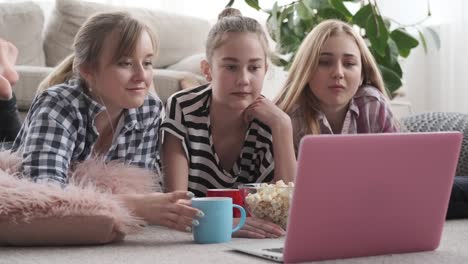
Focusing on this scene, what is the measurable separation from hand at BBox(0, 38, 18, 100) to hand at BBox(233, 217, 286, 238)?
2.55ft

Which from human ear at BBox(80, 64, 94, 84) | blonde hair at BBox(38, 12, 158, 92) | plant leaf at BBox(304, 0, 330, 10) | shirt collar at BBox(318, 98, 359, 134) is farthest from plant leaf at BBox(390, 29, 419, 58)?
human ear at BBox(80, 64, 94, 84)

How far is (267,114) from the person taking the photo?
6.13ft

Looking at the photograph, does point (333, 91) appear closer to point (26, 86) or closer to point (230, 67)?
point (230, 67)

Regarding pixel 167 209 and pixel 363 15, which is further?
pixel 363 15

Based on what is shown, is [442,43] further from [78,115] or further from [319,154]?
[319,154]

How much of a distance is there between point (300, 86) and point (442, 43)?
2461 millimetres

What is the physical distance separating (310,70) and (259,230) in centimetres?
70

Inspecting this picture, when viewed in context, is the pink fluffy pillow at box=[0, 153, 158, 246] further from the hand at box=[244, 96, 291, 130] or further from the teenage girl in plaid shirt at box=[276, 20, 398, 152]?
the teenage girl in plaid shirt at box=[276, 20, 398, 152]

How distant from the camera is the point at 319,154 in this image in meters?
1.14

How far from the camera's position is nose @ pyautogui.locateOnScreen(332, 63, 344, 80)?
203 centimetres

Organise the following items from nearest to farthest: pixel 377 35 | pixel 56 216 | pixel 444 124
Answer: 1. pixel 56 216
2. pixel 444 124
3. pixel 377 35

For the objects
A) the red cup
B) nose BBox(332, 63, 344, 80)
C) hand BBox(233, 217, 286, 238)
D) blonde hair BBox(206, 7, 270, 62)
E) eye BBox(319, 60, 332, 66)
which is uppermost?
blonde hair BBox(206, 7, 270, 62)

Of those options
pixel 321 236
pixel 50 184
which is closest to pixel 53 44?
pixel 50 184

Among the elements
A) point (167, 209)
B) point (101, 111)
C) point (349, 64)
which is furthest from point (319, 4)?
point (167, 209)
